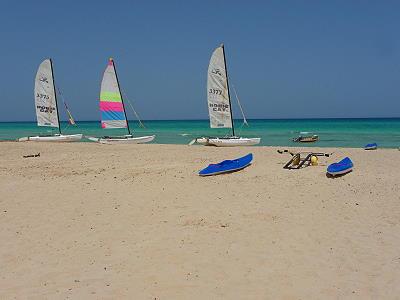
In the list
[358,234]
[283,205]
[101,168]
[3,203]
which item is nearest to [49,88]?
[101,168]

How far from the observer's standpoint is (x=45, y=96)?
117 feet

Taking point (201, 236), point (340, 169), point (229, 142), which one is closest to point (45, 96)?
point (229, 142)

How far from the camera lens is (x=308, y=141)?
37344 millimetres

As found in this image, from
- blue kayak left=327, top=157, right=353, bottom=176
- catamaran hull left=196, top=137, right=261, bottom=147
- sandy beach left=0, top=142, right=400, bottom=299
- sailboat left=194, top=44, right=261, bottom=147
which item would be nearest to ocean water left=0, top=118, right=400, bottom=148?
catamaran hull left=196, top=137, right=261, bottom=147

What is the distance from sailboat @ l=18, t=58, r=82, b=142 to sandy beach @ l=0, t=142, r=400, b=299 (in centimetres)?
2161

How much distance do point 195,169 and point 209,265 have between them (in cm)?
947

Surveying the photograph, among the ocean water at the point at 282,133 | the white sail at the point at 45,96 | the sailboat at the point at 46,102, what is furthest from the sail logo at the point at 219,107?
the white sail at the point at 45,96

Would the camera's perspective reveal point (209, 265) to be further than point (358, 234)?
No

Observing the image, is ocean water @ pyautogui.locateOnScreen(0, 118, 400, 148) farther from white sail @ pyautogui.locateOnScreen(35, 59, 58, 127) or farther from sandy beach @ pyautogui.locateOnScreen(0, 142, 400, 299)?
sandy beach @ pyautogui.locateOnScreen(0, 142, 400, 299)

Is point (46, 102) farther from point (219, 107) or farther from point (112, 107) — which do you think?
point (219, 107)

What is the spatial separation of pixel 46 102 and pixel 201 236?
31.5 meters

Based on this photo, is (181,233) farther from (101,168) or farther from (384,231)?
(101,168)

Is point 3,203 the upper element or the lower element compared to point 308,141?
upper

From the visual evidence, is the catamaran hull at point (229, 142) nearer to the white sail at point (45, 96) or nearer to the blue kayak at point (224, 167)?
the blue kayak at point (224, 167)
